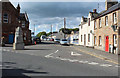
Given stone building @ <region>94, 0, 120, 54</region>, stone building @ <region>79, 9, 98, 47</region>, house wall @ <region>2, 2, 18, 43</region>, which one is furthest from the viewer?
house wall @ <region>2, 2, 18, 43</region>

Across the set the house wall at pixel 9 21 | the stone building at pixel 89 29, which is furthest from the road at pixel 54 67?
the house wall at pixel 9 21

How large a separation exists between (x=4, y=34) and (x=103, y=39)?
22.7 meters

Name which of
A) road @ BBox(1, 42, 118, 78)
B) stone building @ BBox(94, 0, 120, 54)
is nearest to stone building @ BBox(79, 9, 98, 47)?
stone building @ BBox(94, 0, 120, 54)

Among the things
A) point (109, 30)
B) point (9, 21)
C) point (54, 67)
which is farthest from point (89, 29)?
point (54, 67)

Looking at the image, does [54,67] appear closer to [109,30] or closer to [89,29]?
[109,30]

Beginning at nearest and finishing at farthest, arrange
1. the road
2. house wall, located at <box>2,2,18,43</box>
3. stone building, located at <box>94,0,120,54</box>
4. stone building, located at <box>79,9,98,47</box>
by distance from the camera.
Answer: the road → stone building, located at <box>94,0,120,54</box> → stone building, located at <box>79,9,98,47</box> → house wall, located at <box>2,2,18,43</box>

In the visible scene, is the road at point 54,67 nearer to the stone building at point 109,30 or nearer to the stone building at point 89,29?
the stone building at point 109,30

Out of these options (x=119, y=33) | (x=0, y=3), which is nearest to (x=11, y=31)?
(x=0, y=3)

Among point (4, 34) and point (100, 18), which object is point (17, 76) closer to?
A: point (100, 18)

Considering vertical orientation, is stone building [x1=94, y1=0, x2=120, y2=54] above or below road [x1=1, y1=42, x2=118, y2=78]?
above

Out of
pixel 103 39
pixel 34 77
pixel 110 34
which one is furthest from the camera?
pixel 103 39

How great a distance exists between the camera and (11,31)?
36.0m

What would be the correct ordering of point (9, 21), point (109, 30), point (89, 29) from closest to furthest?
point (109, 30) < point (89, 29) < point (9, 21)

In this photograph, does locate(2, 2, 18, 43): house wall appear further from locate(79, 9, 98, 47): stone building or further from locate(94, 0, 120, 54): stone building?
locate(94, 0, 120, 54): stone building
